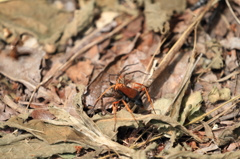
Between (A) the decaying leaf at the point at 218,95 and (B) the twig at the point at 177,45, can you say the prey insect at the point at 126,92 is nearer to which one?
(B) the twig at the point at 177,45

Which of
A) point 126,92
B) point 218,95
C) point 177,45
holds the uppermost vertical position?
point 177,45

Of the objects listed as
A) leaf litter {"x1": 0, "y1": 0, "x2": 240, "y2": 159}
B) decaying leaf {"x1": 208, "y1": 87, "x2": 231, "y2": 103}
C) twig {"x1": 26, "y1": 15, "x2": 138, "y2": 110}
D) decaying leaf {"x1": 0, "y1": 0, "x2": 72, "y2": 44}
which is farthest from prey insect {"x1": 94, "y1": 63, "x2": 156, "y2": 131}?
decaying leaf {"x1": 0, "y1": 0, "x2": 72, "y2": 44}

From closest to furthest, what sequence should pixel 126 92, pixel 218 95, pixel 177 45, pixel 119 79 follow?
pixel 126 92 < pixel 218 95 < pixel 119 79 < pixel 177 45

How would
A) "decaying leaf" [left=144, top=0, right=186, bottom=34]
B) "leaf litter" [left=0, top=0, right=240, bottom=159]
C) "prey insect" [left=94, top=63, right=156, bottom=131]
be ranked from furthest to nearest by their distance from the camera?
"decaying leaf" [left=144, top=0, right=186, bottom=34] < "prey insect" [left=94, top=63, right=156, bottom=131] < "leaf litter" [left=0, top=0, right=240, bottom=159]

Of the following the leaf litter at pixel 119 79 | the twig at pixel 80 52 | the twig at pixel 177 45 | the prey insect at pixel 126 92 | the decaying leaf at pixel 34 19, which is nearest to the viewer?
the leaf litter at pixel 119 79

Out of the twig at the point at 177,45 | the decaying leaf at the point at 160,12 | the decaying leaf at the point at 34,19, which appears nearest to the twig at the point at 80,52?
the decaying leaf at the point at 160,12

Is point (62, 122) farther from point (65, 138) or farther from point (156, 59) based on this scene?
point (156, 59)

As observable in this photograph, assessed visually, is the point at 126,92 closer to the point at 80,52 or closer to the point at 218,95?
the point at 218,95

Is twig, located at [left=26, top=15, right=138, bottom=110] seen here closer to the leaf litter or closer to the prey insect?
the leaf litter

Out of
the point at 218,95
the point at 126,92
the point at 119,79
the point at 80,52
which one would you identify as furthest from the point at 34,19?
the point at 218,95

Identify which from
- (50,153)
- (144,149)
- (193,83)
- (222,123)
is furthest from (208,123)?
(50,153)
